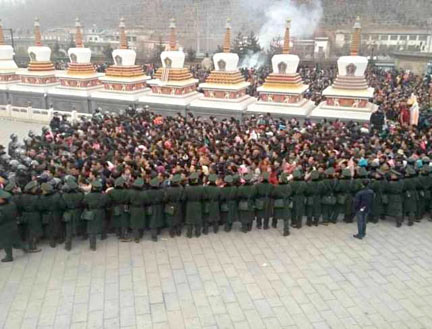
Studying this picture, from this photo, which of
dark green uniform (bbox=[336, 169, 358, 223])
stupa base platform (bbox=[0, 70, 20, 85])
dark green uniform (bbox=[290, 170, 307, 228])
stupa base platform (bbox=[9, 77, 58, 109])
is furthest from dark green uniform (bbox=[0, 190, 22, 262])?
stupa base platform (bbox=[0, 70, 20, 85])

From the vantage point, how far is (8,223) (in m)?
7.46

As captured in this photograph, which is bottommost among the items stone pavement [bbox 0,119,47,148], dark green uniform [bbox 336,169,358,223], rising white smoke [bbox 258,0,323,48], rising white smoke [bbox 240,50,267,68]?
stone pavement [bbox 0,119,47,148]

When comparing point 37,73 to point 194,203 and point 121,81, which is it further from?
point 194,203

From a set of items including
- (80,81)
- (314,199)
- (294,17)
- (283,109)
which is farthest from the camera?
(294,17)

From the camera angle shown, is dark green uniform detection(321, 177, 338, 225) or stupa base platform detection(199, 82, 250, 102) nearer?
dark green uniform detection(321, 177, 338, 225)

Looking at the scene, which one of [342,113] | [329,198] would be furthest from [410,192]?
[342,113]

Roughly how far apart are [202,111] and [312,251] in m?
10.3

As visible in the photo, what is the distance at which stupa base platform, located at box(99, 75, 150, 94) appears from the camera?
19109 millimetres

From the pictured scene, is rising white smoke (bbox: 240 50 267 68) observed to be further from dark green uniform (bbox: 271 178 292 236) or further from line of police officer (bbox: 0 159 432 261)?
dark green uniform (bbox: 271 178 292 236)

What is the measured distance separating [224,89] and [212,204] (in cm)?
925

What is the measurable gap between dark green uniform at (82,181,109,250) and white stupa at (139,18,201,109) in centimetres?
1027

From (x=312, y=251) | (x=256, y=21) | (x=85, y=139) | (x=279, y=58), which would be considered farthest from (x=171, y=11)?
(x=312, y=251)

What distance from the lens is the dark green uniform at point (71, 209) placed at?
26.3ft

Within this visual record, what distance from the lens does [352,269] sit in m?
7.62
